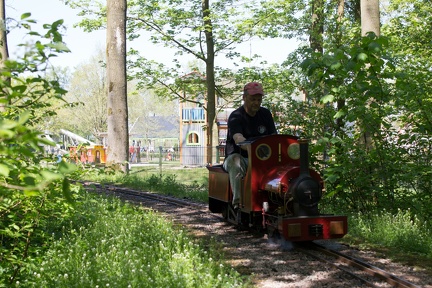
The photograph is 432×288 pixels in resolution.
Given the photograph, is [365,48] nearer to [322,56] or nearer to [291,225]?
[322,56]

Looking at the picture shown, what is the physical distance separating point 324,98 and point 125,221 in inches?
155

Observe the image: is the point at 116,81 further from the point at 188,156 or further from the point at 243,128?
the point at 243,128

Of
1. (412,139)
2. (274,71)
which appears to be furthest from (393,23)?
(412,139)

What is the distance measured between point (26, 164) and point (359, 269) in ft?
14.4

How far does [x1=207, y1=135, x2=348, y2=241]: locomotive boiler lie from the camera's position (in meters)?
8.23

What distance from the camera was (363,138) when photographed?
1174cm

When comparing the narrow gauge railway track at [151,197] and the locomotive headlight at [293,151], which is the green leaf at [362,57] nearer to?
the locomotive headlight at [293,151]

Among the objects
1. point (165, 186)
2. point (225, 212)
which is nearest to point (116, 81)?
point (165, 186)

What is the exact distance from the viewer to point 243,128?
32.7ft

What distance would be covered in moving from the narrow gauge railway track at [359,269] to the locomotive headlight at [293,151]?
142 cm

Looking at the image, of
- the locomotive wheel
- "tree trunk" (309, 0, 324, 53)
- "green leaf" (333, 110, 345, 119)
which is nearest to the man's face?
"green leaf" (333, 110, 345, 119)

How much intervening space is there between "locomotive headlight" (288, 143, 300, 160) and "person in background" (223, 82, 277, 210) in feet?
2.44

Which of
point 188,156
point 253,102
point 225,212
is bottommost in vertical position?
point 225,212

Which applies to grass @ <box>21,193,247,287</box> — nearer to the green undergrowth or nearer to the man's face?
the man's face
